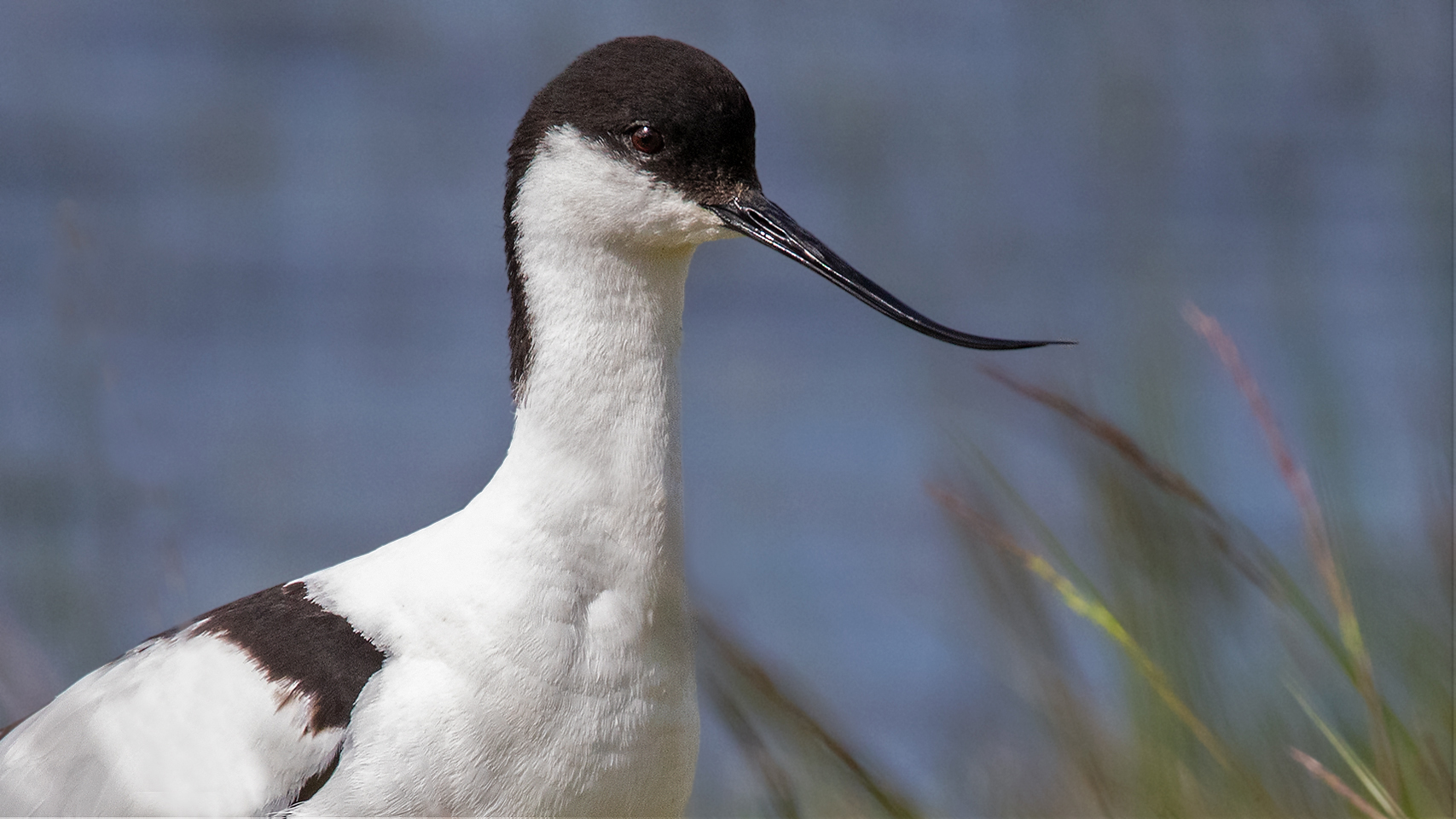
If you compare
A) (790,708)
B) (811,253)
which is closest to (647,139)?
(811,253)

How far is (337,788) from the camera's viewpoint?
88.8 inches

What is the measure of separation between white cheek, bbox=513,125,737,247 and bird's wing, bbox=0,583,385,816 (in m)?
0.73

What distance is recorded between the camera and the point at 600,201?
7.90ft

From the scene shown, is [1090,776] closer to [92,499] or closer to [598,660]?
[598,660]

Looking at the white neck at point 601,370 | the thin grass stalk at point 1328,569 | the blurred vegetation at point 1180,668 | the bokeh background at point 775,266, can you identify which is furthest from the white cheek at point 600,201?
the bokeh background at point 775,266

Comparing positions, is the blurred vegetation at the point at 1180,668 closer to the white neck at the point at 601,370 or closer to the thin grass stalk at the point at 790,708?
the thin grass stalk at the point at 790,708

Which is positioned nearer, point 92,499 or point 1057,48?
point 92,499

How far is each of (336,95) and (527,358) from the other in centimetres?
665

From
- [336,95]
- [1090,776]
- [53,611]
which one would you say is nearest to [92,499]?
[53,611]

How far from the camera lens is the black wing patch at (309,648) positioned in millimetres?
2320

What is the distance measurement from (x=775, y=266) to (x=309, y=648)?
5.94m

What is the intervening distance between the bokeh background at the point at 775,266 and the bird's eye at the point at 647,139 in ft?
4.60

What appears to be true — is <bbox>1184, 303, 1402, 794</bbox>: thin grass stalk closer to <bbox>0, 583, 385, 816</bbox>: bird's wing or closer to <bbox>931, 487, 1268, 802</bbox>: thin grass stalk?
<bbox>931, 487, 1268, 802</bbox>: thin grass stalk

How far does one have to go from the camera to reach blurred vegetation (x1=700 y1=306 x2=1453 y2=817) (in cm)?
222
